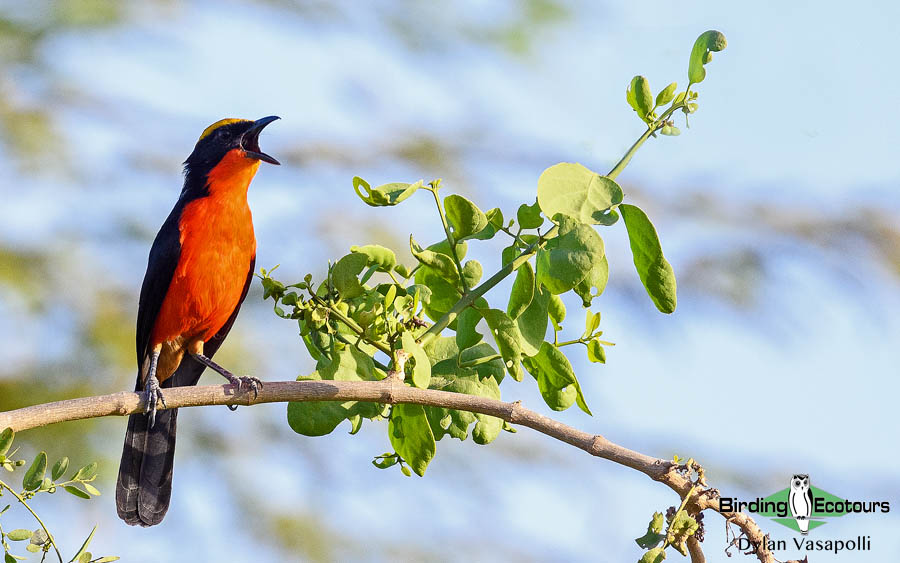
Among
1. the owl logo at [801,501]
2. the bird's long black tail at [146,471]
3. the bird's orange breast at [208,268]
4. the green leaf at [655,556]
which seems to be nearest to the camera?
the green leaf at [655,556]

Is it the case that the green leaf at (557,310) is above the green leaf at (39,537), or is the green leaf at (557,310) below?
above

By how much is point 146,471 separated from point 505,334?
6.56 feet

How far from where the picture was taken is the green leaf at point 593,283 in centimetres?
142

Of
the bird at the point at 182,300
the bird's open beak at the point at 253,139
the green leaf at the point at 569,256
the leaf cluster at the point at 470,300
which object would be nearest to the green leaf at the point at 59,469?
the leaf cluster at the point at 470,300

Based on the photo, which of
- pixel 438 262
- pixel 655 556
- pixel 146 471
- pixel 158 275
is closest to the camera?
pixel 655 556

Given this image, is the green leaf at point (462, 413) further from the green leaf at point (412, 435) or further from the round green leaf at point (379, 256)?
the round green leaf at point (379, 256)

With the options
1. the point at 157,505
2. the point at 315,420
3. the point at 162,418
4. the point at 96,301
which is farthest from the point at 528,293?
the point at 96,301

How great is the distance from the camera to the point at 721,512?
1.37 m

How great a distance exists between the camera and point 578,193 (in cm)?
140

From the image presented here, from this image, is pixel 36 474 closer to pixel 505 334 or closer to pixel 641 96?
pixel 505 334

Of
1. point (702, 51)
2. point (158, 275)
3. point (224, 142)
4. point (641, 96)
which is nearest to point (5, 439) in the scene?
point (641, 96)

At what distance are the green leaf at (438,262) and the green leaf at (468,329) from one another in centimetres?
6

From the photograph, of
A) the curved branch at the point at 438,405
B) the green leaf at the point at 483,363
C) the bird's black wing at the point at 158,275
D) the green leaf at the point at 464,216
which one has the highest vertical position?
the bird's black wing at the point at 158,275

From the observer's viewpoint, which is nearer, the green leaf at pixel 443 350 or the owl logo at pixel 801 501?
the green leaf at pixel 443 350
